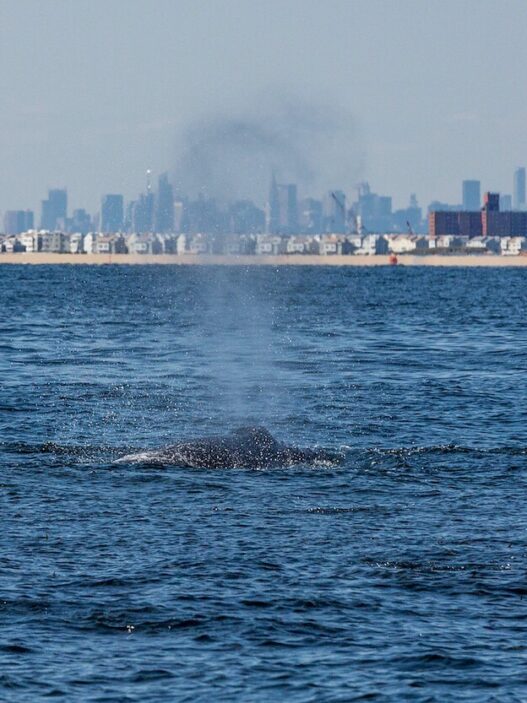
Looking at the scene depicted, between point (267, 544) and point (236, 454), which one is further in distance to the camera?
point (236, 454)

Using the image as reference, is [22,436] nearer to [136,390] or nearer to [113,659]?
[136,390]

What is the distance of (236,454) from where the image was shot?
115 ft

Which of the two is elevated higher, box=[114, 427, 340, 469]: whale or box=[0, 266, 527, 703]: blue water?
box=[114, 427, 340, 469]: whale

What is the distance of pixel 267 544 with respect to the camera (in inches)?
991

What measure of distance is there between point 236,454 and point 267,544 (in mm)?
10028

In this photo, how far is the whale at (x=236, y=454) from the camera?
34.5m

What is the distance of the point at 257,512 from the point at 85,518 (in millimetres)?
3631

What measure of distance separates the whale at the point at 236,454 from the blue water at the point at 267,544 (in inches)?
34.8

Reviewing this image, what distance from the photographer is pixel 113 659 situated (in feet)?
61.7

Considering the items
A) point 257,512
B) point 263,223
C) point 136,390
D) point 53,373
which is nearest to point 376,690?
point 257,512

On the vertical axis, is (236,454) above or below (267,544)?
above

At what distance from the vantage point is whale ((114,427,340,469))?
113 ft

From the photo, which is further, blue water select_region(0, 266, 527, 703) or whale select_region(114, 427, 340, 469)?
whale select_region(114, 427, 340, 469)

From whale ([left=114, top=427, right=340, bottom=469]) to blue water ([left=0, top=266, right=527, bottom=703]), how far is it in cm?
88
